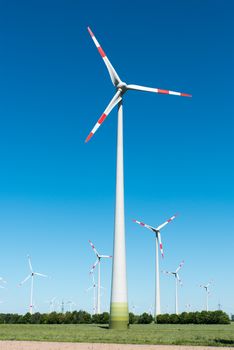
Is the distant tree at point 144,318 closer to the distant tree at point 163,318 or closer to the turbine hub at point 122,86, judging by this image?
the distant tree at point 163,318

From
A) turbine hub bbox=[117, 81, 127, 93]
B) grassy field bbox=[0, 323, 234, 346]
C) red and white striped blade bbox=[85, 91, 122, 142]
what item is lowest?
grassy field bbox=[0, 323, 234, 346]

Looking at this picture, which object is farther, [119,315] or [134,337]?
[119,315]

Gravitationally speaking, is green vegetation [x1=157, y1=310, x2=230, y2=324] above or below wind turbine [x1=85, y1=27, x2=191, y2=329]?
below

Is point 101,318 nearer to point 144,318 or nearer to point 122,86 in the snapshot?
point 144,318

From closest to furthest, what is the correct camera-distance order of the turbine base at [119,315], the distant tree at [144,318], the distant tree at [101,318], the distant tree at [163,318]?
the turbine base at [119,315]
the distant tree at [163,318]
the distant tree at [144,318]
the distant tree at [101,318]

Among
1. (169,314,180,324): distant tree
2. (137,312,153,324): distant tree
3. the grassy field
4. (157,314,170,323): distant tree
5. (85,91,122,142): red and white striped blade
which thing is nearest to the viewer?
the grassy field

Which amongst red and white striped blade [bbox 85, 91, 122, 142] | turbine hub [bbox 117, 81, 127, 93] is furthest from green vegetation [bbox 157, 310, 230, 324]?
turbine hub [bbox 117, 81, 127, 93]

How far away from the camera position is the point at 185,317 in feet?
289

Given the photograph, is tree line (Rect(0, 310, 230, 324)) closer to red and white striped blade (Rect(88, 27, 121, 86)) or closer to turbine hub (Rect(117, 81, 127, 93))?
turbine hub (Rect(117, 81, 127, 93))

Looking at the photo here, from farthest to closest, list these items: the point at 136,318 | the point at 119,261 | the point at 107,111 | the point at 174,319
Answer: the point at 136,318 < the point at 174,319 < the point at 107,111 < the point at 119,261

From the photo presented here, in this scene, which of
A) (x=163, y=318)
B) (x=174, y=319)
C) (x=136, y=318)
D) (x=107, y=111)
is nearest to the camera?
(x=107, y=111)

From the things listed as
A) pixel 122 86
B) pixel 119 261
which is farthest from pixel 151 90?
pixel 119 261

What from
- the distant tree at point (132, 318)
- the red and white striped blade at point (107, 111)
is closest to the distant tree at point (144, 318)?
the distant tree at point (132, 318)

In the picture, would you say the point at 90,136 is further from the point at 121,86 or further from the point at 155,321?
the point at 155,321
